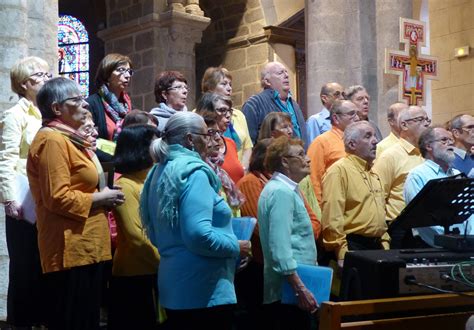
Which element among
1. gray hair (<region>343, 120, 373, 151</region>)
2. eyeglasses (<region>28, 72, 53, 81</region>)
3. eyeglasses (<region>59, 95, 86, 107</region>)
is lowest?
gray hair (<region>343, 120, 373, 151</region>)

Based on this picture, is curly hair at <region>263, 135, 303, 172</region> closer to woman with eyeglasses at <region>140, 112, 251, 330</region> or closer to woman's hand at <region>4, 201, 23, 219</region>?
woman with eyeglasses at <region>140, 112, 251, 330</region>

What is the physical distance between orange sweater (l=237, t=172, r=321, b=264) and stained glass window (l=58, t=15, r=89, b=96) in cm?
1359

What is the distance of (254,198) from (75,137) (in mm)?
1439

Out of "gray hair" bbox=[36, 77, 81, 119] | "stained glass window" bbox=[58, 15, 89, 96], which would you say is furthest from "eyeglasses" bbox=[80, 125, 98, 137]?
"stained glass window" bbox=[58, 15, 89, 96]

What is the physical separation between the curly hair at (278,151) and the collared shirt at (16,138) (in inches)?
55.8

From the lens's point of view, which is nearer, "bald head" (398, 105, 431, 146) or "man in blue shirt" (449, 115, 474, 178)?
"bald head" (398, 105, 431, 146)

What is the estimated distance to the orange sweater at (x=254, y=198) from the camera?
5652mm

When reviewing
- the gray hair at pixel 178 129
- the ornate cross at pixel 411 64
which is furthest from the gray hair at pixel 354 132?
the ornate cross at pixel 411 64

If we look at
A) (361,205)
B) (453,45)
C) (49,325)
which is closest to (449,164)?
(361,205)

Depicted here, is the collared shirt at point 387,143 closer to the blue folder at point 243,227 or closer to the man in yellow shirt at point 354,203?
the man in yellow shirt at point 354,203

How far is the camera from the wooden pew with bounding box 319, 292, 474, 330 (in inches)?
151

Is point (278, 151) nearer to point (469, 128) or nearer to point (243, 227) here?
point (243, 227)

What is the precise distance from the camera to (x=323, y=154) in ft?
22.2

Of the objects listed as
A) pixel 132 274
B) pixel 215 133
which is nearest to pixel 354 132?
pixel 215 133
